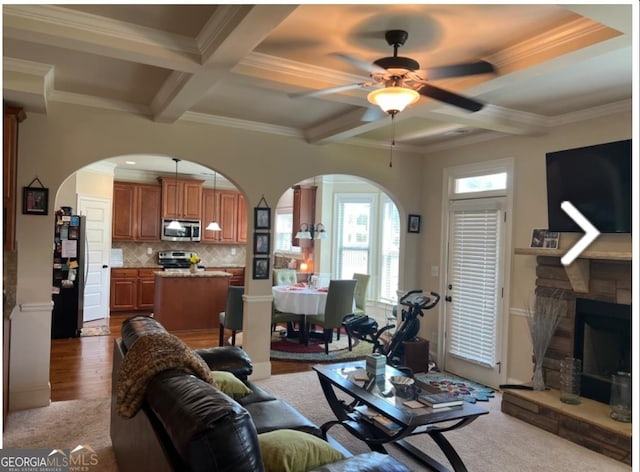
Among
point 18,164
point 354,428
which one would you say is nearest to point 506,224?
point 354,428

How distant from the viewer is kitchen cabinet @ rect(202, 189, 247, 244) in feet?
30.8

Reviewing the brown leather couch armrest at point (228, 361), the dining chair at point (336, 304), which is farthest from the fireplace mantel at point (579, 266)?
the brown leather couch armrest at point (228, 361)

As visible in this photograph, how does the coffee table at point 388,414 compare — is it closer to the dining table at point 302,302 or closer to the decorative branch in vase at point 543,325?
the decorative branch in vase at point 543,325

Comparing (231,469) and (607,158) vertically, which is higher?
(607,158)

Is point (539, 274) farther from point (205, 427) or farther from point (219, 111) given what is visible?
point (205, 427)

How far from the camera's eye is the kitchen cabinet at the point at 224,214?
9.38 m

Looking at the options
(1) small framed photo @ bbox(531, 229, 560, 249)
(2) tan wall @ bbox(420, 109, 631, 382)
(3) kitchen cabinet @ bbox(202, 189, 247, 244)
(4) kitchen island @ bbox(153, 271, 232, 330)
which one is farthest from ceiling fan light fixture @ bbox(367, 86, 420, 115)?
(3) kitchen cabinet @ bbox(202, 189, 247, 244)

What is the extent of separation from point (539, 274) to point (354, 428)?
2387 mm

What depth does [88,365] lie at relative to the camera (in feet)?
17.2

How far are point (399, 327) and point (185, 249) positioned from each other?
5486 mm

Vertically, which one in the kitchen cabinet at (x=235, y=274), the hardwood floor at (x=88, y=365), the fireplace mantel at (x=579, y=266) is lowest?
the hardwood floor at (x=88, y=365)

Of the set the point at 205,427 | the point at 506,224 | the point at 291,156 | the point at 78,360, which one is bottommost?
the point at 78,360

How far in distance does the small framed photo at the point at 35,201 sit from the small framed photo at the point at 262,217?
1.93m

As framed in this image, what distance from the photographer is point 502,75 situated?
3.00 metres
